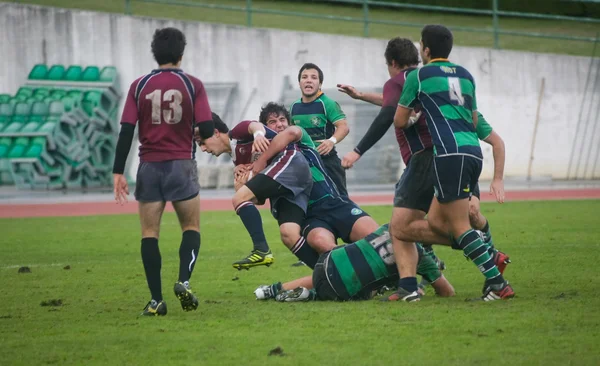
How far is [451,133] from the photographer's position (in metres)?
7.58

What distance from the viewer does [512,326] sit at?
6582 mm

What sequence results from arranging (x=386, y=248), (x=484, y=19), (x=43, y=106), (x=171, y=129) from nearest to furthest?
1. (x=171, y=129)
2. (x=386, y=248)
3. (x=43, y=106)
4. (x=484, y=19)

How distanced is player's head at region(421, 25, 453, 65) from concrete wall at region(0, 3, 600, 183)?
773 inches

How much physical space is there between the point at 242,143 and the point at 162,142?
2.12 m

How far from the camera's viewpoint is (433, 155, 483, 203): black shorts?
7.53 m

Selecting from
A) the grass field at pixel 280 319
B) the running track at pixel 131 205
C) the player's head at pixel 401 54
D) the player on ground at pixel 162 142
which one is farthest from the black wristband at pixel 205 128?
the running track at pixel 131 205

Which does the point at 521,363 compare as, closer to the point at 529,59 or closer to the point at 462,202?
the point at 462,202

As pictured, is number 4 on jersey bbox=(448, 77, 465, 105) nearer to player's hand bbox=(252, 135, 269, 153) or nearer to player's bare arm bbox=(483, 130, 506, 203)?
player's bare arm bbox=(483, 130, 506, 203)

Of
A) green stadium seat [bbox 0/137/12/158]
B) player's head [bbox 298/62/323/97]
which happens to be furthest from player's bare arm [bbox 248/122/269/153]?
green stadium seat [bbox 0/137/12/158]

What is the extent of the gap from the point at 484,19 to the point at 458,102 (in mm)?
25262

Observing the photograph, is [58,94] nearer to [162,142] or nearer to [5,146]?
[5,146]

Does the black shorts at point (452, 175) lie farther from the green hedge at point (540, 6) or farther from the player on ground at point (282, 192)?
the green hedge at point (540, 6)

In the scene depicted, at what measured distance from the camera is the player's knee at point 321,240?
28.5 feet

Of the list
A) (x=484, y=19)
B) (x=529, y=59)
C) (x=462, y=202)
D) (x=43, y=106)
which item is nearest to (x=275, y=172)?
(x=462, y=202)
